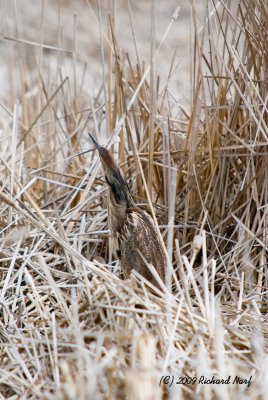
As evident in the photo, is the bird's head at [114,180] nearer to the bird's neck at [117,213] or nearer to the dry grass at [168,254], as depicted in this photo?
the bird's neck at [117,213]

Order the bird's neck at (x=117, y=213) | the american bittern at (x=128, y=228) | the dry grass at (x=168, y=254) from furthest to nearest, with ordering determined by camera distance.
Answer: the bird's neck at (x=117, y=213) < the american bittern at (x=128, y=228) < the dry grass at (x=168, y=254)

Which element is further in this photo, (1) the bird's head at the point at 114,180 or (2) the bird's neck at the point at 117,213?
(2) the bird's neck at the point at 117,213

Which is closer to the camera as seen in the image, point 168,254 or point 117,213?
point 168,254

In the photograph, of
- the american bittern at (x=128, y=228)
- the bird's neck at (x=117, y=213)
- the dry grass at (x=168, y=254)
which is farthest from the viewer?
the bird's neck at (x=117, y=213)

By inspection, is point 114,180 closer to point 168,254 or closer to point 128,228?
point 128,228

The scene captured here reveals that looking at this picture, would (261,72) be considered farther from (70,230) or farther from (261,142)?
(70,230)

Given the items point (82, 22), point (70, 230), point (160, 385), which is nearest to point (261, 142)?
point (70, 230)

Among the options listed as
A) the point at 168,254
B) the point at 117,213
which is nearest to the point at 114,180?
the point at 117,213

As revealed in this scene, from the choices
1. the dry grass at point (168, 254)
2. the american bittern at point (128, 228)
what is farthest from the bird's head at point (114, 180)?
the dry grass at point (168, 254)

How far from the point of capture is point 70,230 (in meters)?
3.06

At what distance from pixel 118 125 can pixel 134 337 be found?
1.25 m

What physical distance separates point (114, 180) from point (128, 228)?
199 mm

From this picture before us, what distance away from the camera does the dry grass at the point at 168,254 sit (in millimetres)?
1959

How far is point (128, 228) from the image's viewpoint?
111 inches
